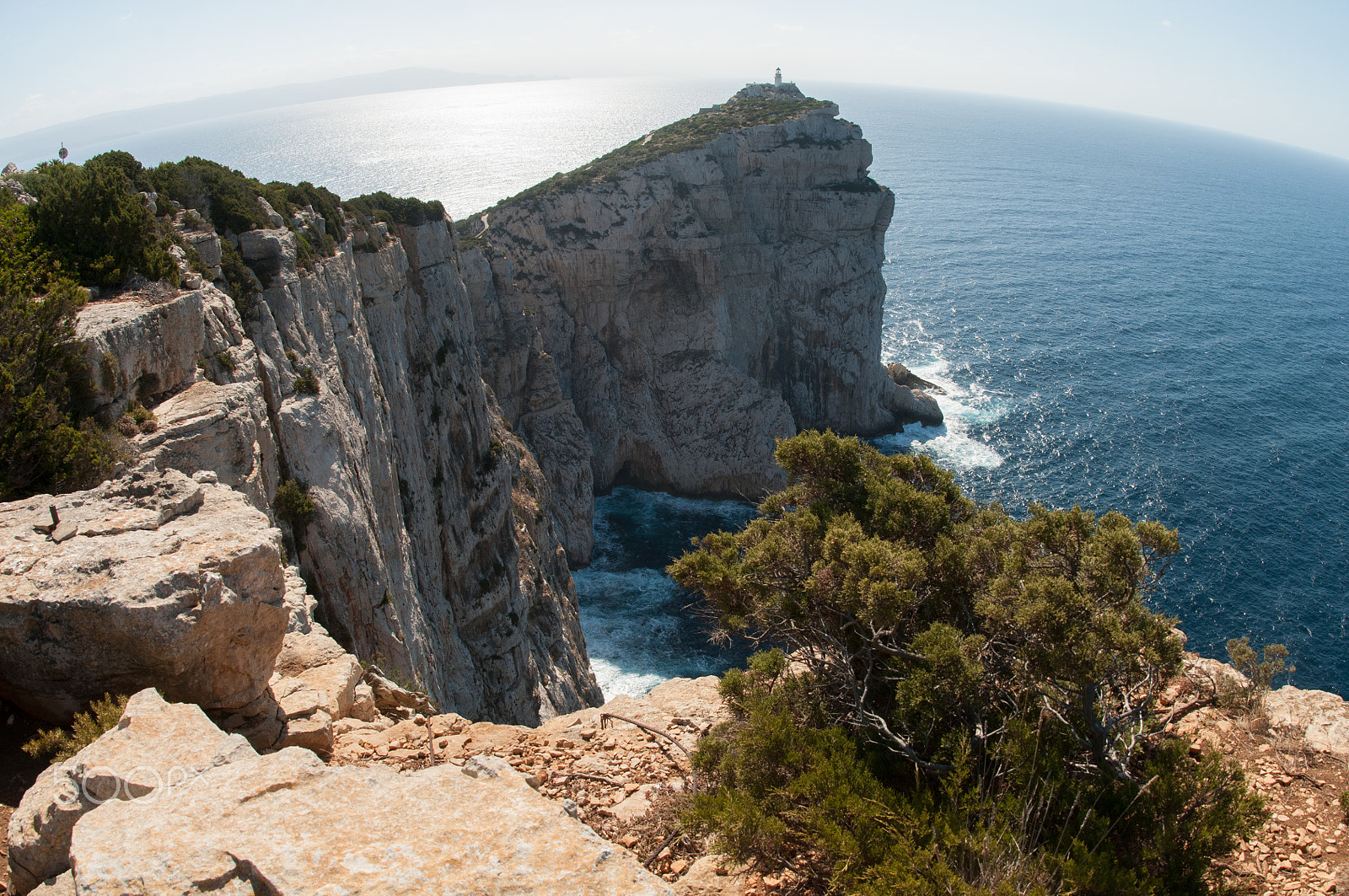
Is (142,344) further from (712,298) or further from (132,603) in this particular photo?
(712,298)

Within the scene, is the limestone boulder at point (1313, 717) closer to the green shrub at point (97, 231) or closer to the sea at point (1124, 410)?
the sea at point (1124, 410)

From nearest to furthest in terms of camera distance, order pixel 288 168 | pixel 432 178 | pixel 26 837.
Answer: pixel 26 837, pixel 432 178, pixel 288 168

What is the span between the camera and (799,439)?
1544cm

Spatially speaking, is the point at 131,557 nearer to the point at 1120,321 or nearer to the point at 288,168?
the point at 1120,321

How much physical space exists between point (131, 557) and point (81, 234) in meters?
11.3

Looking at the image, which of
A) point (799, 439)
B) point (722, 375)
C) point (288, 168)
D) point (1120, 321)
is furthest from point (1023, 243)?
point (288, 168)

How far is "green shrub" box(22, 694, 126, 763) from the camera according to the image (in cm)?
736

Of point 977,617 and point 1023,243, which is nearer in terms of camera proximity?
point 977,617

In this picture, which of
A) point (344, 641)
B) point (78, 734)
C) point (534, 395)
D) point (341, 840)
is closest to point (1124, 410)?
point (534, 395)

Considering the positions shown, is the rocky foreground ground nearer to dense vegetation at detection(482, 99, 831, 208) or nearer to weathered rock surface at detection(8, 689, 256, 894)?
weathered rock surface at detection(8, 689, 256, 894)

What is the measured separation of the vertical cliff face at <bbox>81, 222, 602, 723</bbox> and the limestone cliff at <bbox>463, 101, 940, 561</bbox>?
17154mm

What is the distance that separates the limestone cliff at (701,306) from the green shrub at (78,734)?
4733cm

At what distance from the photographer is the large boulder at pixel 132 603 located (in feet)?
26.3

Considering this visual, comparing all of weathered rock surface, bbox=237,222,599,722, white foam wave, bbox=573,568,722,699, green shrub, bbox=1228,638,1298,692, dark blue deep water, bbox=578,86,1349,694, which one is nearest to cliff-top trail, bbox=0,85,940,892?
weathered rock surface, bbox=237,222,599,722
